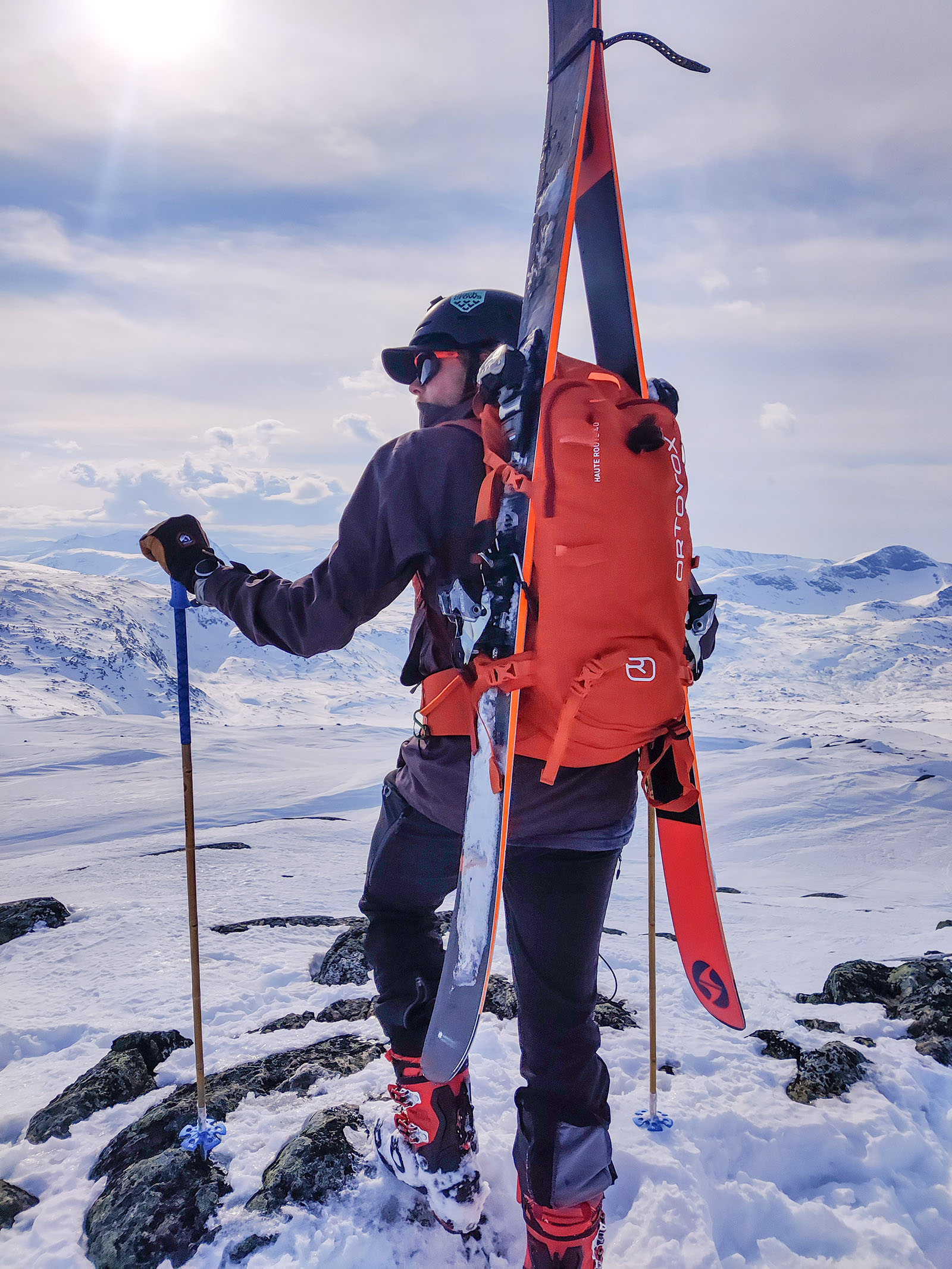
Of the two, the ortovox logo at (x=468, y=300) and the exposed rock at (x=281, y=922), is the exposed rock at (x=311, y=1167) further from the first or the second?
the ortovox logo at (x=468, y=300)

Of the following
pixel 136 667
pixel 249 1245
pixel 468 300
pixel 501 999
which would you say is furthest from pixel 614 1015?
pixel 136 667

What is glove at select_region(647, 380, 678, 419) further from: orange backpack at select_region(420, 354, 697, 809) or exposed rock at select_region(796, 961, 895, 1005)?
exposed rock at select_region(796, 961, 895, 1005)

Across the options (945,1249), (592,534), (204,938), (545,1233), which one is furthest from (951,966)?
(204,938)

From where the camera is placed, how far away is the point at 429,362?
80.0 inches

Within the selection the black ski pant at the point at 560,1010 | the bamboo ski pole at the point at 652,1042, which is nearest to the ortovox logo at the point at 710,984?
the bamboo ski pole at the point at 652,1042

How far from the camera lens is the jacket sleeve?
1.67 m

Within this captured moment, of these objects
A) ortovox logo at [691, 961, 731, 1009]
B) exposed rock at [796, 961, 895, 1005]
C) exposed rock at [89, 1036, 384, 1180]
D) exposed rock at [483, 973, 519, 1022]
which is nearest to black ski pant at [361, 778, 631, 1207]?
ortovox logo at [691, 961, 731, 1009]

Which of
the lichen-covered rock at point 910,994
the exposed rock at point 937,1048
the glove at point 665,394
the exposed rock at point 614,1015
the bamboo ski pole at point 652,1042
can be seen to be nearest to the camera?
the glove at point 665,394

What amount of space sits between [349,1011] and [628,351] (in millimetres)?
3343

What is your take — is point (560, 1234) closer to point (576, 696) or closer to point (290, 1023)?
point (576, 696)

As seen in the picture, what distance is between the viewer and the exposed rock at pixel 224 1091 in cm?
243

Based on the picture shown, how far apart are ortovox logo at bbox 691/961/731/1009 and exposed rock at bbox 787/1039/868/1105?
40.4 inches

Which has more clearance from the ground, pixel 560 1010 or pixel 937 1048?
pixel 560 1010

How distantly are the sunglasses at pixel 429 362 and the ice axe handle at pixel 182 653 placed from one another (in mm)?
1073
